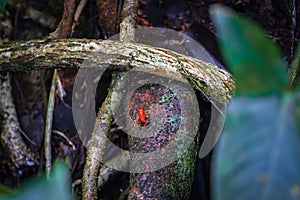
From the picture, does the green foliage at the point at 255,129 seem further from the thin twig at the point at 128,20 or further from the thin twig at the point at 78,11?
the thin twig at the point at 78,11

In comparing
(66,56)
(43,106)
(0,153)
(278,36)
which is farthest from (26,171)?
(278,36)

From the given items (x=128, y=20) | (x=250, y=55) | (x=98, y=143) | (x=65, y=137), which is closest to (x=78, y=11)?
(x=128, y=20)

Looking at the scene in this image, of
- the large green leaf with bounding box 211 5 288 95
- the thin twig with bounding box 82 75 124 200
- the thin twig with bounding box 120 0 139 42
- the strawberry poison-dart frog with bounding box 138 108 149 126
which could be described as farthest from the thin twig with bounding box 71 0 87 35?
the large green leaf with bounding box 211 5 288 95

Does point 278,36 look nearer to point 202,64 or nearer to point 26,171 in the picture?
point 202,64

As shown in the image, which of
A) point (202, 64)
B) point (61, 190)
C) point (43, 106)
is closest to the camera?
point (61, 190)

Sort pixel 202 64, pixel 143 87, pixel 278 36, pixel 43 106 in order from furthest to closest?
pixel 43 106 < pixel 278 36 < pixel 143 87 < pixel 202 64

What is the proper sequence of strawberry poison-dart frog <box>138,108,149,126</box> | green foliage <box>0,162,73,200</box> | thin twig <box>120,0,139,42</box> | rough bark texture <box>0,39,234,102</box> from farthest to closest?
thin twig <box>120,0,139,42</box>
strawberry poison-dart frog <box>138,108,149,126</box>
rough bark texture <box>0,39,234,102</box>
green foliage <box>0,162,73,200</box>

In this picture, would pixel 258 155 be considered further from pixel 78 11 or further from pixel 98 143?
pixel 78 11

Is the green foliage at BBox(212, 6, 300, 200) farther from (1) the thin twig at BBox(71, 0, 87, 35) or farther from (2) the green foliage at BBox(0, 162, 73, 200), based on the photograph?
(1) the thin twig at BBox(71, 0, 87, 35)
